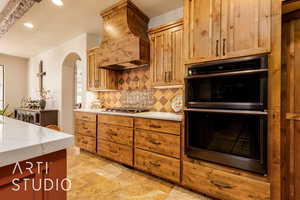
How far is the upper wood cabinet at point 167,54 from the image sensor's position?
2305 millimetres

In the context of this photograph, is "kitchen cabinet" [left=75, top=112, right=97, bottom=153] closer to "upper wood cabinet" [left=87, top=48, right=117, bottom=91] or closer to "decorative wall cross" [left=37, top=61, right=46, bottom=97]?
"upper wood cabinet" [left=87, top=48, right=117, bottom=91]

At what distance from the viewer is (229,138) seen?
1620mm

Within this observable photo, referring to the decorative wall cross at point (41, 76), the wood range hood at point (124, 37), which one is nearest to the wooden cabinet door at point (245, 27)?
the wood range hood at point (124, 37)

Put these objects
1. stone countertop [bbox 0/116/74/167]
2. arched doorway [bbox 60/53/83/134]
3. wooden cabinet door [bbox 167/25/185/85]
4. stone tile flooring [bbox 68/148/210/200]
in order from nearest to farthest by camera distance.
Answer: stone countertop [bbox 0/116/74/167]
stone tile flooring [bbox 68/148/210/200]
wooden cabinet door [bbox 167/25/185/85]
arched doorway [bbox 60/53/83/134]

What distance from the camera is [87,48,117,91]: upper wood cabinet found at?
3.23 metres

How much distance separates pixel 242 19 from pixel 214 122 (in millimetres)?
1084

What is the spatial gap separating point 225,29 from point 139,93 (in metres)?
1.93

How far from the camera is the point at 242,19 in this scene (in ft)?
4.97

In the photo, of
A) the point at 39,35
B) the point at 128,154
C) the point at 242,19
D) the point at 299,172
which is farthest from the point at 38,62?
the point at 299,172

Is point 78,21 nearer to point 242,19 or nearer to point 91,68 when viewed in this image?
point 91,68

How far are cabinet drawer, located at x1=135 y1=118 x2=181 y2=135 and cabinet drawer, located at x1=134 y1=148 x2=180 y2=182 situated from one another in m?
0.36

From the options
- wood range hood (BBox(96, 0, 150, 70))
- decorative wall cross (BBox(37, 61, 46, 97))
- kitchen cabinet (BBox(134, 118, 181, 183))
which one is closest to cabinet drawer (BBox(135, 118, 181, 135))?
kitchen cabinet (BBox(134, 118, 181, 183))

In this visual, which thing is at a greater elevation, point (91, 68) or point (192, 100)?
point (91, 68)

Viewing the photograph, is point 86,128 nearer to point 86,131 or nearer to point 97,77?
point 86,131
